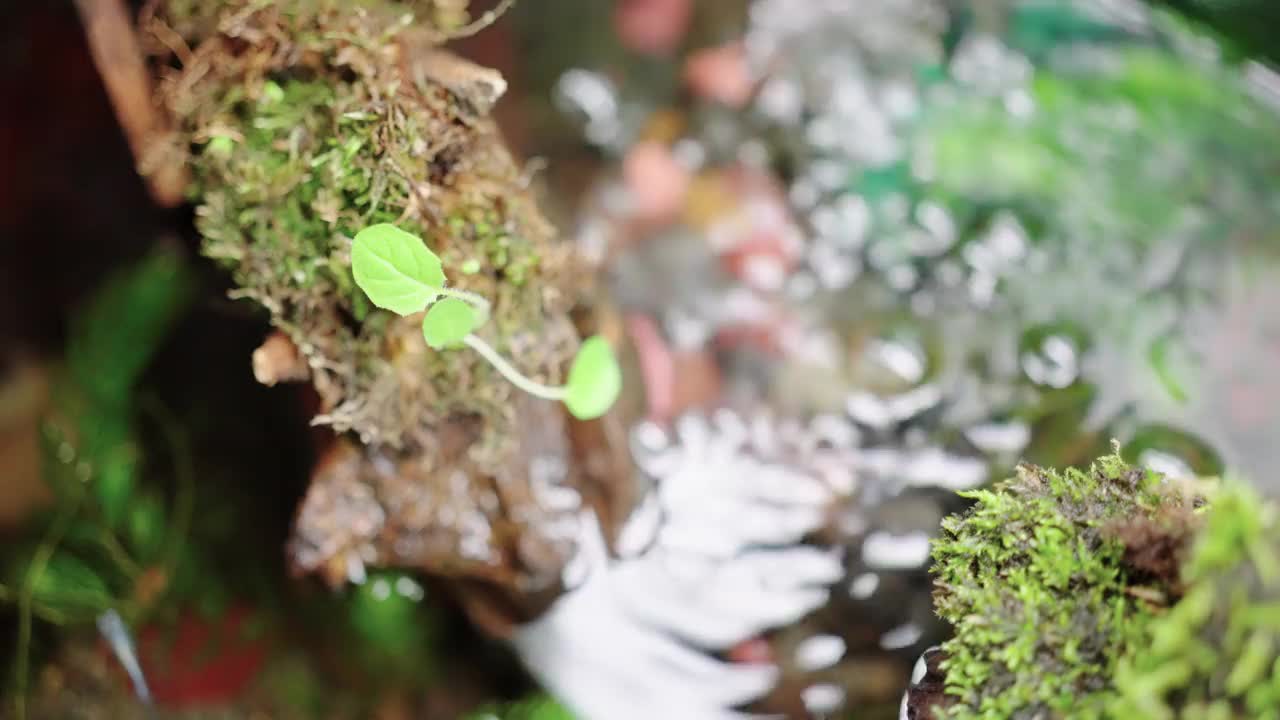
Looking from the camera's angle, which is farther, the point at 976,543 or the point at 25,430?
the point at 25,430

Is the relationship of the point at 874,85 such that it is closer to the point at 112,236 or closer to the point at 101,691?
the point at 112,236

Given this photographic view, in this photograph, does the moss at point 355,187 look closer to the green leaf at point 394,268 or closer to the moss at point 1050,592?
the green leaf at point 394,268

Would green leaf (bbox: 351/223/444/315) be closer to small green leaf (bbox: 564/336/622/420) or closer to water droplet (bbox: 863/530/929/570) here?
small green leaf (bbox: 564/336/622/420)

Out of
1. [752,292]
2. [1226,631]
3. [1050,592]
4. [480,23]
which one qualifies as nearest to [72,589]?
[480,23]

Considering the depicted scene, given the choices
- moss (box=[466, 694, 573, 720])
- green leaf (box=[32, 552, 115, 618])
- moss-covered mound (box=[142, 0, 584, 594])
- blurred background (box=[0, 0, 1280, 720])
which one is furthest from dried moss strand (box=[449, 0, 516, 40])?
green leaf (box=[32, 552, 115, 618])

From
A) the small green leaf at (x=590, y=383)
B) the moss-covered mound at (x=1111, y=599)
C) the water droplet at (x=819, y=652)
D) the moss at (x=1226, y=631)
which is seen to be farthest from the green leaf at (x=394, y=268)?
the water droplet at (x=819, y=652)

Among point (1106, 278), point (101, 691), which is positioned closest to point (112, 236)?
point (101, 691)
